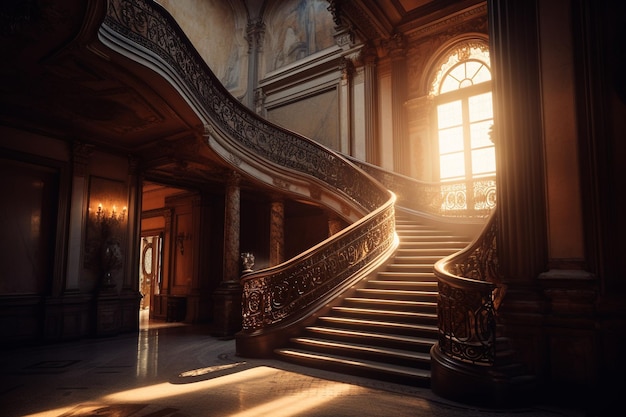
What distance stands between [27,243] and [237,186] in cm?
362

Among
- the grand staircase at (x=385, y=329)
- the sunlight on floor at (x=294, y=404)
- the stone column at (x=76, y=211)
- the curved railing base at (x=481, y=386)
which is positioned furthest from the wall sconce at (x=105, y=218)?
the curved railing base at (x=481, y=386)

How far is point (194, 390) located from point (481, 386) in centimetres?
248

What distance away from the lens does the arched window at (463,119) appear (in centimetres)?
1012

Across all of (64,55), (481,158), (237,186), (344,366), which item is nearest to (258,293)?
(344,366)

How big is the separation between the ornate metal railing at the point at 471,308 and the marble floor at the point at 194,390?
17.1 inches

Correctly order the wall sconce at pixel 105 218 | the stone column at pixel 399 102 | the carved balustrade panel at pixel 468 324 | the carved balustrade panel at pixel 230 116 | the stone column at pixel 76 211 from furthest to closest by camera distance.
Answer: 1. the stone column at pixel 399 102
2. the wall sconce at pixel 105 218
3. the stone column at pixel 76 211
4. the carved balustrade panel at pixel 230 116
5. the carved balustrade panel at pixel 468 324

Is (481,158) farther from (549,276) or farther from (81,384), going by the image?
(81,384)

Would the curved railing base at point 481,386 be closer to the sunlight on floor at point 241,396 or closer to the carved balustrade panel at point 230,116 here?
the sunlight on floor at point 241,396

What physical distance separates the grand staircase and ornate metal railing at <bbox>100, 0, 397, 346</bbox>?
0.40 meters

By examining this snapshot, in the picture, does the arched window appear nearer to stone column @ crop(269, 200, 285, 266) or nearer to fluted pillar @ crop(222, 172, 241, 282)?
stone column @ crop(269, 200, 285, 266)

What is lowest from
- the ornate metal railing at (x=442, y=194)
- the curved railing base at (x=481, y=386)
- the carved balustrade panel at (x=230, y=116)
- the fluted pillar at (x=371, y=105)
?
the curved railing base at (x=481, y=386)

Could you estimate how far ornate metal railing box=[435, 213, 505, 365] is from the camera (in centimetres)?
339

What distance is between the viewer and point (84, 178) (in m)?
7.70

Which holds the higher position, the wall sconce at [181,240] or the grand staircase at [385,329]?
the wall sconce at [181,240]
